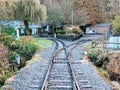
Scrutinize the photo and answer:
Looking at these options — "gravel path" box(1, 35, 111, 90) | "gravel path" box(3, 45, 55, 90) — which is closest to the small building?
"gravel path" box(1, 35, 111, 90)

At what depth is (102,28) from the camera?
7400cm

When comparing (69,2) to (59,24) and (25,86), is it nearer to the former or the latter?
Answer: (59,24)

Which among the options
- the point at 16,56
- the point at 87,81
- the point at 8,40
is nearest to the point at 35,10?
the point at 8,40

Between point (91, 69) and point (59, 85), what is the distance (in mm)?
5361

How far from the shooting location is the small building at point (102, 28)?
241ft

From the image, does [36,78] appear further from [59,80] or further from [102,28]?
[102,28]

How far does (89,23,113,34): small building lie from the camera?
73475mm

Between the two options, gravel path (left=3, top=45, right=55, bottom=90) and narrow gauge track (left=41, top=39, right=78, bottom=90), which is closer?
narrow gauge track (left=41, top=39, right=78, bottom=90)

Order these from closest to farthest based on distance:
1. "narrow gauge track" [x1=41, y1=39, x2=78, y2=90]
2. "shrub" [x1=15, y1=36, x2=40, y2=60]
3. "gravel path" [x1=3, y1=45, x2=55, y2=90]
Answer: "narrow gauge track" [x1=41, y1=39, x2=78, y2=90], "gravel path" [x1=3, y1=45, x2=55, y2=90], "shrub" [x1=15, y1=36, x2=40, y2=60]

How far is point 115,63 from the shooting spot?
18.2m

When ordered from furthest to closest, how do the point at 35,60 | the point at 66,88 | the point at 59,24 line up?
the point at 59,24, the point at 35,60, the point at 66,88

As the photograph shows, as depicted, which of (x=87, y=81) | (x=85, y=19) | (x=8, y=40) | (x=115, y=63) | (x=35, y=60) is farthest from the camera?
(x=85, y=19)

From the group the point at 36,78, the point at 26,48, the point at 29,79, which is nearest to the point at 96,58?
the point at 26,48

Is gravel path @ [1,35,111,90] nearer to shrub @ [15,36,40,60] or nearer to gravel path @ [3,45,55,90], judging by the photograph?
gravel path @ [3,45,55,90]
